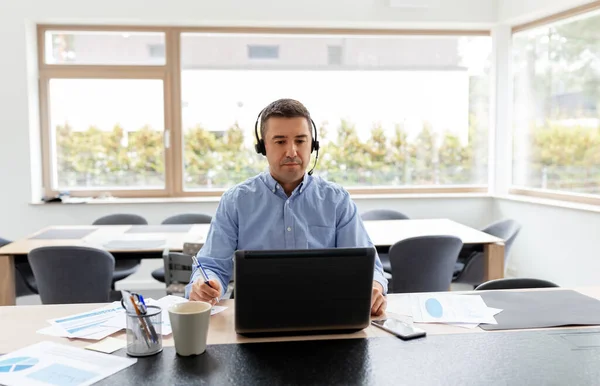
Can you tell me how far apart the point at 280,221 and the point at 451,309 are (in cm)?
67

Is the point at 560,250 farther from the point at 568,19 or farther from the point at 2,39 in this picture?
the point at 2,39

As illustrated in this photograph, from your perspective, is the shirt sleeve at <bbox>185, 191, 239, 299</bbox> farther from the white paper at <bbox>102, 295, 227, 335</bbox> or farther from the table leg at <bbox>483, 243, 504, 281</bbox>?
the table leg at <bbox>483, 243, 504, 281</bbox>

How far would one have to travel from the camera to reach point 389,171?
5762 millimetres

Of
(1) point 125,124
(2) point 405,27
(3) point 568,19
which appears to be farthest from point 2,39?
(3) point 568,19

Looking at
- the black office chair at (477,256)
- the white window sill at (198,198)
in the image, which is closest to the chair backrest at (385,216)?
the black office chair at (477,256)

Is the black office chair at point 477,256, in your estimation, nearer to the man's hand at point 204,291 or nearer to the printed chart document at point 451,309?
the printed chart document at point 451,309

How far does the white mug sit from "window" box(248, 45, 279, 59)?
452cm

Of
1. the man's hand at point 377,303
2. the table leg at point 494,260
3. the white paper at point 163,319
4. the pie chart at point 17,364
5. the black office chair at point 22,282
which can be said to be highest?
the man's hand at point 377,303

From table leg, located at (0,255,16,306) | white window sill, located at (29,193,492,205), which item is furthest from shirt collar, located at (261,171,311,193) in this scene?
white window sill, located at (29,193,492,205)

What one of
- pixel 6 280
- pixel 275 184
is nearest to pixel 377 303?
pixel 275 184

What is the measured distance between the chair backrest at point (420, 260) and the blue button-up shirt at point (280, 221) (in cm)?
105

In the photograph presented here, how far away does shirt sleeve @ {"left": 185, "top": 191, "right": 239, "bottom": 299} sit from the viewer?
6.15ft

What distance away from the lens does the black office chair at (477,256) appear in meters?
3.53

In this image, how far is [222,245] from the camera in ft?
6.30
